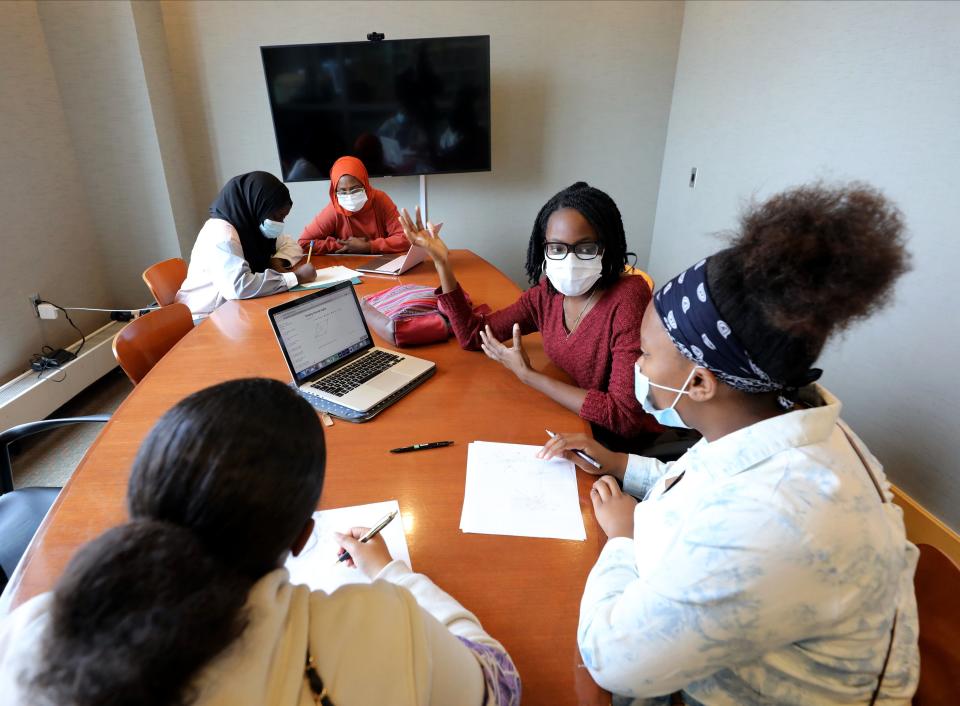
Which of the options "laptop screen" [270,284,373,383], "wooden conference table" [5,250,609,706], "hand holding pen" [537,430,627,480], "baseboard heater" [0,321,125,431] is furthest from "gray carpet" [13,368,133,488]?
"hand holding pen" [537,430,627,480]

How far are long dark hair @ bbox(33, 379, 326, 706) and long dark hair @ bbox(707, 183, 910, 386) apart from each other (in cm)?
56

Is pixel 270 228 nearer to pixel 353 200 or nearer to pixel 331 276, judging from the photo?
pixel 331 276

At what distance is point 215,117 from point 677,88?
3189 millimetres

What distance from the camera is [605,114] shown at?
3551 mm

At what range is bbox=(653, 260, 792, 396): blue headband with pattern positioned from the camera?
673 mm

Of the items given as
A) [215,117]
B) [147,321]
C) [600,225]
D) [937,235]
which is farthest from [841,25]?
[215,117]

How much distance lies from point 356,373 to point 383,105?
2.49m

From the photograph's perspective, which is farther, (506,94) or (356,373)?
(506,94)

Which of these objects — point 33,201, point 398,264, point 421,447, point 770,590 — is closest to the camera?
point 770,590

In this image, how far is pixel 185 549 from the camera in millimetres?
401

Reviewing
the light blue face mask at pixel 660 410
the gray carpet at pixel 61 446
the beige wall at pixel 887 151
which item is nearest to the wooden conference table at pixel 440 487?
the light blue face mask at pixel 660 410

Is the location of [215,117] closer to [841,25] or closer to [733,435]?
[841,25]

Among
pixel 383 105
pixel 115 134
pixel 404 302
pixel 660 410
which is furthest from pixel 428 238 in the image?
pixel 115 134

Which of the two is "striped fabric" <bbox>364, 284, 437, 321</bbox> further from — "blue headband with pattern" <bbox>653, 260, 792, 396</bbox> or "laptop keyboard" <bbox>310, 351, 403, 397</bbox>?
"blue headband with pattern" <bbox>653, 260, 792, 396</bbox>
